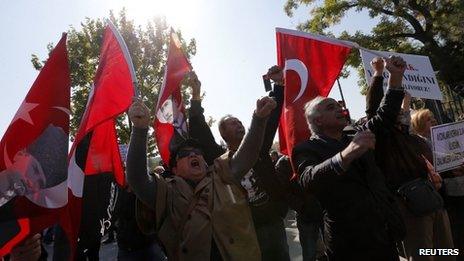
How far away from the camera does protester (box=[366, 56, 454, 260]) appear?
3.30 m

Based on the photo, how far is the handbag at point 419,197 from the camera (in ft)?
10.7

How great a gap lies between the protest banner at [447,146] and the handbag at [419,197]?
0.65 metres

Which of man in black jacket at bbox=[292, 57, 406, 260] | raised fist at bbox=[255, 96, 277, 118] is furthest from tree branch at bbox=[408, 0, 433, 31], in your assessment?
raised fist at bbox=[255, 96, 277, 118]

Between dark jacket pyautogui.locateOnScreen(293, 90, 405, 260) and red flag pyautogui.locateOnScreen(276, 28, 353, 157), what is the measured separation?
1.13 m

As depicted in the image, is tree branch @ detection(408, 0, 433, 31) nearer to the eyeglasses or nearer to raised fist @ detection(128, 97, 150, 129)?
the eyeglasses

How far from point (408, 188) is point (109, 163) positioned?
2386mm

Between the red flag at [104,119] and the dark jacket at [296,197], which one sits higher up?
the red flag at [104,119]

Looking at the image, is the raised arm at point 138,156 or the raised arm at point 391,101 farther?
the raised arm at point 391,101

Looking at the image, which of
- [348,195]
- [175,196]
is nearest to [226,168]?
[175,196]

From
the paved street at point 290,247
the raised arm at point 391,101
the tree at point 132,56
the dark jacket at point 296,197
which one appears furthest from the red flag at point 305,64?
the tree at point 132,56

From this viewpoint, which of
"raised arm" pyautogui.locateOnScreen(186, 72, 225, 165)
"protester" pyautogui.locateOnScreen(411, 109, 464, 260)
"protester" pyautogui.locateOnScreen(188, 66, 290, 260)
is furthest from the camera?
"protester" pyautogui.locateOnScreen(411, 109, 464, 260)

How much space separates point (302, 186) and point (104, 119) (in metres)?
1.50

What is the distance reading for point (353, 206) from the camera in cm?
253

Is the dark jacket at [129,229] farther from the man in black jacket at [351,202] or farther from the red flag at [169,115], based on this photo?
the man in black jacket at [351,202]
